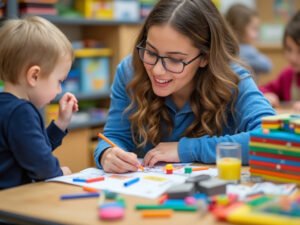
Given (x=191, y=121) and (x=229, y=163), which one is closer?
(x=229, y=163)

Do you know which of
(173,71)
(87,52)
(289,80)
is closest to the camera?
(173,71)

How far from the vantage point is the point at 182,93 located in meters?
1.91

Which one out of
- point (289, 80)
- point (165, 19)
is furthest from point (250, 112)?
point (289, 80)

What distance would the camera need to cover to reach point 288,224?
975mm

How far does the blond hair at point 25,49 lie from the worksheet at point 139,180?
33 cm

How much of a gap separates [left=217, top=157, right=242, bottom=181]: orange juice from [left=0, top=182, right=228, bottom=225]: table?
24cm

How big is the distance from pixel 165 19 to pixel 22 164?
2.17 ft

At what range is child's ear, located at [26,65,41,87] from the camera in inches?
59.4

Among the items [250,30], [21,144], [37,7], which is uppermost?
[37,7]

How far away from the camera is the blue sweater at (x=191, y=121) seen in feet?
5.42

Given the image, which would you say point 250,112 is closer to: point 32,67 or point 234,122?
point 234,122

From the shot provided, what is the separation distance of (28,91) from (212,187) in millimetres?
651

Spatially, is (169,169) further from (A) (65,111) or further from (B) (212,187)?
(A) (65,111)

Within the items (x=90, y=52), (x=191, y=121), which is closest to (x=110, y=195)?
(x=191, y=121)
